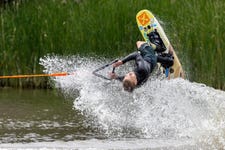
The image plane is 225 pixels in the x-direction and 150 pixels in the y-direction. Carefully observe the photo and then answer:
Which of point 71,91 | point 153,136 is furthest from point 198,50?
point 153,136

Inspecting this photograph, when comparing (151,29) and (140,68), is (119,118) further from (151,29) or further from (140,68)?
(140,68)

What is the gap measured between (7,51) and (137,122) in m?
4.04

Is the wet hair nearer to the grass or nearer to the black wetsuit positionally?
the black wetsuit

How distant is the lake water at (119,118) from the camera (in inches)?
316

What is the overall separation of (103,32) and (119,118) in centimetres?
275

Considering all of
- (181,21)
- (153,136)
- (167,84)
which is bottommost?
(153,136)

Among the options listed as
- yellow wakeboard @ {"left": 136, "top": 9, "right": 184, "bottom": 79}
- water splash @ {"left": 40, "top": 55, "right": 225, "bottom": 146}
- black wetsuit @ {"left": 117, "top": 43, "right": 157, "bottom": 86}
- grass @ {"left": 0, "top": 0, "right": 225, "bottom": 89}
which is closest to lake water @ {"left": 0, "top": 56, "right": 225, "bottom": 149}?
water splash @ {"left": 40, "top": 55, "right": 225, "bottom": 146}

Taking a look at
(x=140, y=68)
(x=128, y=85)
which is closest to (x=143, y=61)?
(x=140, y=68)

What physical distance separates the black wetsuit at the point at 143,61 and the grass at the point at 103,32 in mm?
2239

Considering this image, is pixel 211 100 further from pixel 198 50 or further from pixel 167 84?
pixel 198 50

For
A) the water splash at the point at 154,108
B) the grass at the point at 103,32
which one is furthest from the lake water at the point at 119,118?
the grass at the point at 103,32

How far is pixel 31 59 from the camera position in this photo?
12.5 m

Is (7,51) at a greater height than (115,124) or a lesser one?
greater

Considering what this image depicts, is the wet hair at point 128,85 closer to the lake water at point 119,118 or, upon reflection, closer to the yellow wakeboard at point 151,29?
the lake water at point 119,118
